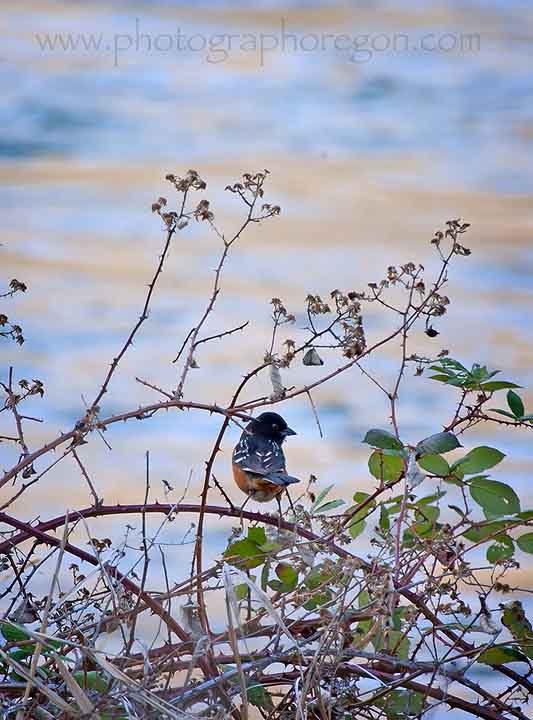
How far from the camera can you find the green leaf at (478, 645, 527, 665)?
2557 mm

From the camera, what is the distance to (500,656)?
101 inches

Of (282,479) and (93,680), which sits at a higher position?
(282,479)

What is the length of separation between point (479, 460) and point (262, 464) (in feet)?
5.02

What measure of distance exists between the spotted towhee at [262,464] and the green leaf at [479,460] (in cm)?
108

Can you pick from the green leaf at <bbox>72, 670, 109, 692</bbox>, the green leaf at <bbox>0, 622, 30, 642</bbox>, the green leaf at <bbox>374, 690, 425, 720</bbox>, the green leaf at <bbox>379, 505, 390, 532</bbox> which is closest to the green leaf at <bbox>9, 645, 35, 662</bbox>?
the green leaf at <bbox>0, 622, 30, 642</bbox>

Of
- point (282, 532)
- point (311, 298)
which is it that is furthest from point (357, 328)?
point (282, 532)

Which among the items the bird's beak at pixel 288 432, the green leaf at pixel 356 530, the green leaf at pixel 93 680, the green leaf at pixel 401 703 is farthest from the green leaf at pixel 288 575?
the bird's beak at pixel 288 432

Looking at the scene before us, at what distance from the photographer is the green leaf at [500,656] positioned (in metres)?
2.56

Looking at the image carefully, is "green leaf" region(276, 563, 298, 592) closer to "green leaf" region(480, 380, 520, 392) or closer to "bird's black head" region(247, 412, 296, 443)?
"green leaf" region(480, 380, 520, 392)

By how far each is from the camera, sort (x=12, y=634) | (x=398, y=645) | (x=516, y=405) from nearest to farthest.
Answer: (x=12, y=634) < (x=398, y=645) < (x=516, y=405)

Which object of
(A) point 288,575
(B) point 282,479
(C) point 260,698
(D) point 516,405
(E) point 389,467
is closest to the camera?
(C) point 260,698

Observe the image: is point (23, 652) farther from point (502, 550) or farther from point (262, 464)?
point (262, 464)

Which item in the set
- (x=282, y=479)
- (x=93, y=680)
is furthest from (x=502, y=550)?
(x=282, y=479)

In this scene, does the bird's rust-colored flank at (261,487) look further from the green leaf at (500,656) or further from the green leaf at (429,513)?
the green leaf at (500,656)
